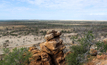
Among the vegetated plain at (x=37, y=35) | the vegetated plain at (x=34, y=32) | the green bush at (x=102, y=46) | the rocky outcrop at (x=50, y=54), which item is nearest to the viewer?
the green bush at (x=102, y=46)

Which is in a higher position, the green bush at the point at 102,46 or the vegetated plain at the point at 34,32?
the green bush at the point at 102,46

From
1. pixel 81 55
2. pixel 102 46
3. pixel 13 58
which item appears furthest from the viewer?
pixel 102 46

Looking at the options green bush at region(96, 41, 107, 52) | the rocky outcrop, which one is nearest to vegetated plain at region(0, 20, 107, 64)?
green bush at region(96, 41, 107, 52)

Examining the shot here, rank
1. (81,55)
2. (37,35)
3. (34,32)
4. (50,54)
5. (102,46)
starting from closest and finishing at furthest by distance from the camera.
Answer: (81,55) < (102,46) < (50,54) < (37,35) < (34,32)

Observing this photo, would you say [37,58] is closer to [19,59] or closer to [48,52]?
[48,52]

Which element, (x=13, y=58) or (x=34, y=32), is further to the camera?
(x=34, y=32)

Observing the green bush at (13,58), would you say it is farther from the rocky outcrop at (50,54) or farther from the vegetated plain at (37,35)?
the vegetated plain at (37,35)

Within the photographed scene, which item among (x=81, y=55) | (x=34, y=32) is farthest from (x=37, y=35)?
(x=81, y=55)

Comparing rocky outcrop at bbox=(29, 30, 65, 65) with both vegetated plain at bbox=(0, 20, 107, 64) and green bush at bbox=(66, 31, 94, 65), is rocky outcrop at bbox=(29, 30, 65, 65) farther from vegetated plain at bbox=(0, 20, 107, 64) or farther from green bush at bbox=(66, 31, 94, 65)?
vegetated plain at bbox=(0, 20, 107, 64)

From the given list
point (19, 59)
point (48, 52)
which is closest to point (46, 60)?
point (48, 52)

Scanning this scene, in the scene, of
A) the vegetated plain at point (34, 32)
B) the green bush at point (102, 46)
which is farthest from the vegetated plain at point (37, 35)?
the green bush at point (102, 46)

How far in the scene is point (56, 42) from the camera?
11680 millimetres

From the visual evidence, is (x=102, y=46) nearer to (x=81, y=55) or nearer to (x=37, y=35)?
(x=81, y=55)

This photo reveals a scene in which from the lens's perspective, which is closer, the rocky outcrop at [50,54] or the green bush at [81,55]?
the green bush at [81,55]
